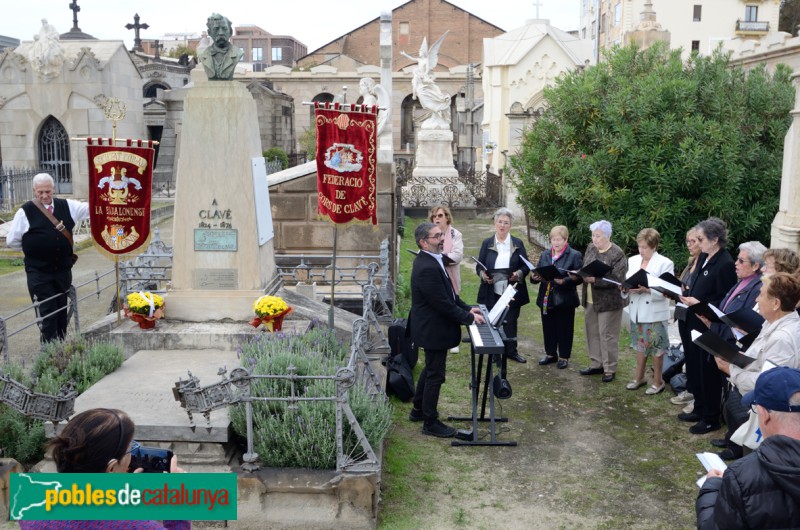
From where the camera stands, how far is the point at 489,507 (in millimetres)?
5684

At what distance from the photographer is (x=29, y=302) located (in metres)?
12.8

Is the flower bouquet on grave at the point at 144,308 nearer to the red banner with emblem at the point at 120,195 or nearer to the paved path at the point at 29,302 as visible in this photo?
the red banner with emblem at the point at 120,195

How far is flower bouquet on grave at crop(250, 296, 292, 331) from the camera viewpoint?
770 cm

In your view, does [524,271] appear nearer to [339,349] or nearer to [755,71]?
[339,349]

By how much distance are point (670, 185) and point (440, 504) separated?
899cm

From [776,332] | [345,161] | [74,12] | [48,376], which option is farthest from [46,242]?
[74,12]

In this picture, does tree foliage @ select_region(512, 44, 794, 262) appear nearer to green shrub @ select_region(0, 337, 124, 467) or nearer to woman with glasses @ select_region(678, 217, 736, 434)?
woman with glasses @ select_region(678, 217, 736, 434)

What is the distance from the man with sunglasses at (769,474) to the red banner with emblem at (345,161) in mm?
5278

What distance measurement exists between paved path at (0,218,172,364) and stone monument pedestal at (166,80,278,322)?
1254mm

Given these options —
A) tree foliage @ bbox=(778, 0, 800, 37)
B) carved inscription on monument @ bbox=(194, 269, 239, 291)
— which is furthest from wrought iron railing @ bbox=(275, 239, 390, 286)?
tree foliage @ bbox=(778, 0, 800, 37)

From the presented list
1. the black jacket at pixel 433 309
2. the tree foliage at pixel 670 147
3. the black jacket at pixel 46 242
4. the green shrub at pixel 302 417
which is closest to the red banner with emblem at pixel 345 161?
the black jacket at pixel 433 309

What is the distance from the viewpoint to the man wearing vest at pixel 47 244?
26.0 feet

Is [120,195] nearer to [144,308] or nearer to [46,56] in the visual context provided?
[144,308]

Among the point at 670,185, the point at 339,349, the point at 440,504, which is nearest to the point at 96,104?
the point at 670,185
